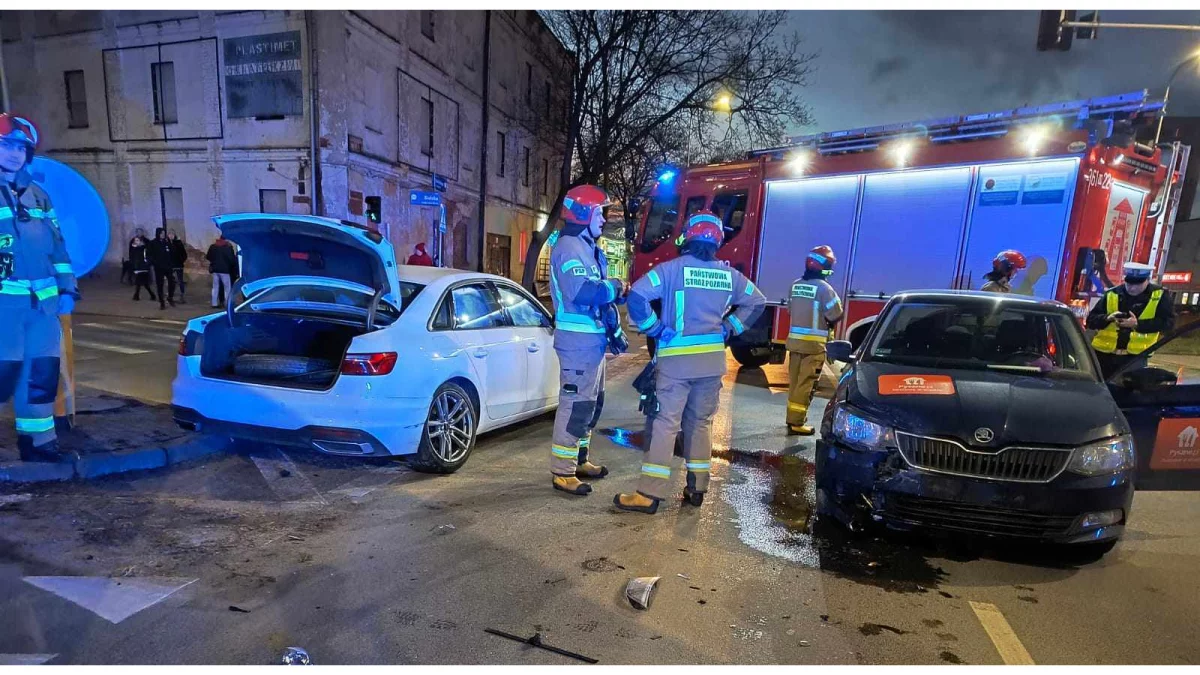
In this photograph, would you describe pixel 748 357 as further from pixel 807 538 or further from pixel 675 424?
pixel 807 538

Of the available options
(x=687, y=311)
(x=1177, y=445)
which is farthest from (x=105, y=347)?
(x=1177, y=445)

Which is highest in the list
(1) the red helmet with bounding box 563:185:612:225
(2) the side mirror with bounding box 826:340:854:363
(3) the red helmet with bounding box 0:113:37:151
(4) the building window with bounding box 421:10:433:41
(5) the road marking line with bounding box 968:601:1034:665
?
(4) the building window with bounding box 421:10:433:41

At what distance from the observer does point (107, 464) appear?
161 inches

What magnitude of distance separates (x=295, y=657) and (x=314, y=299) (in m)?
2.86

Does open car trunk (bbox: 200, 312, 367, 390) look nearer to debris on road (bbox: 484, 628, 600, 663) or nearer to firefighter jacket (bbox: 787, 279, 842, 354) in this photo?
debris on road (bbox: 484, 628, 600, 663)

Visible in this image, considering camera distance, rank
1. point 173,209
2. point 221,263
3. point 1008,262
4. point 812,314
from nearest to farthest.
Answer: point 812,314 → point 1008,262 → point 221,263 → point 173,209

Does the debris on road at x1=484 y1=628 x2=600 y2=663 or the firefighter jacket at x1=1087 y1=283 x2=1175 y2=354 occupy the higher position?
the firefighter jacket at x1=1087 y1=283 x2=1175 y2=354

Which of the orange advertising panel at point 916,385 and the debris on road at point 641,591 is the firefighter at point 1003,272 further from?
the debris on road at point 641,591

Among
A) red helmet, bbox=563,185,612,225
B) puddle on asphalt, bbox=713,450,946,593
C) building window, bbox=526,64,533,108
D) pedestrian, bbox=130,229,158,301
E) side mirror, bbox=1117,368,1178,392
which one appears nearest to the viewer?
puddle on asphalt, bbox=713,450,946,593

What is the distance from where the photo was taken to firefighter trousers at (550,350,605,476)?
4152 millimetres

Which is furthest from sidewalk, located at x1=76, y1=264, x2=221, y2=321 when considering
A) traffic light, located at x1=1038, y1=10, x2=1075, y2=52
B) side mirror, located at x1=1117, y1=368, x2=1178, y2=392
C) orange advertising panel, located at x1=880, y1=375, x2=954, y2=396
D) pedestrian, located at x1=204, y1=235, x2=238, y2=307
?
traffic light, located at x1=1038, y1=10, x2=1075, y2=52

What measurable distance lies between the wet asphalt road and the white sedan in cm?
40

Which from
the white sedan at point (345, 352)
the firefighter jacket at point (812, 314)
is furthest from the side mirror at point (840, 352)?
the white sedan at point (345, 352)

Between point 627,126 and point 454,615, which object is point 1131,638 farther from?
point 627,126
